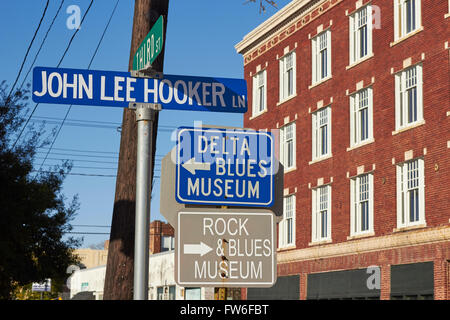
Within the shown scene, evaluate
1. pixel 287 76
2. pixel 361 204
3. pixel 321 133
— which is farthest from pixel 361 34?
pixel 361 204

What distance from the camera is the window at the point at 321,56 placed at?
35.0m

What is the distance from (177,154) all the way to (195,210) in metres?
0.41

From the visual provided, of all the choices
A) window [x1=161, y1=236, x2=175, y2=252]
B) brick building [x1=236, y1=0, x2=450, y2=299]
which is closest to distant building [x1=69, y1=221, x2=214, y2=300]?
window [x1=161, y1=236, x2=175, y2=252]

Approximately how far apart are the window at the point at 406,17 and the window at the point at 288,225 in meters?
10.9

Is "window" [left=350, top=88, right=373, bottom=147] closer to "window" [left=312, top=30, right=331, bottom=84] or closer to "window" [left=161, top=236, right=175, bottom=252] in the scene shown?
"window" [left=312, top=30, right=331, bottom=84]

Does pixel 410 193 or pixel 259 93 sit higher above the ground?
pixel 259 93

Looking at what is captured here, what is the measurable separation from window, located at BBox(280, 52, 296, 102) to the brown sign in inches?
1297

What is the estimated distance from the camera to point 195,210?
17.1 feet

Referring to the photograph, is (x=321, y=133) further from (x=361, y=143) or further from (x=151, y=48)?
(x=151, y=48)

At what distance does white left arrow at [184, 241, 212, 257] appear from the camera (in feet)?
16.8

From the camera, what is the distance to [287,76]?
3894cm

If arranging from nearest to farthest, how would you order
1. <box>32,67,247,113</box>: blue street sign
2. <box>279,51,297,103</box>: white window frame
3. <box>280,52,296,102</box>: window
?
1. <box>32,67,247,113</box>: blue street sign
2. <box>279,51,297,103</box>: white window frame
3. <box>280,52,296,102</box>: window

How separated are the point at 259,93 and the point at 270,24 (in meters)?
4.01
